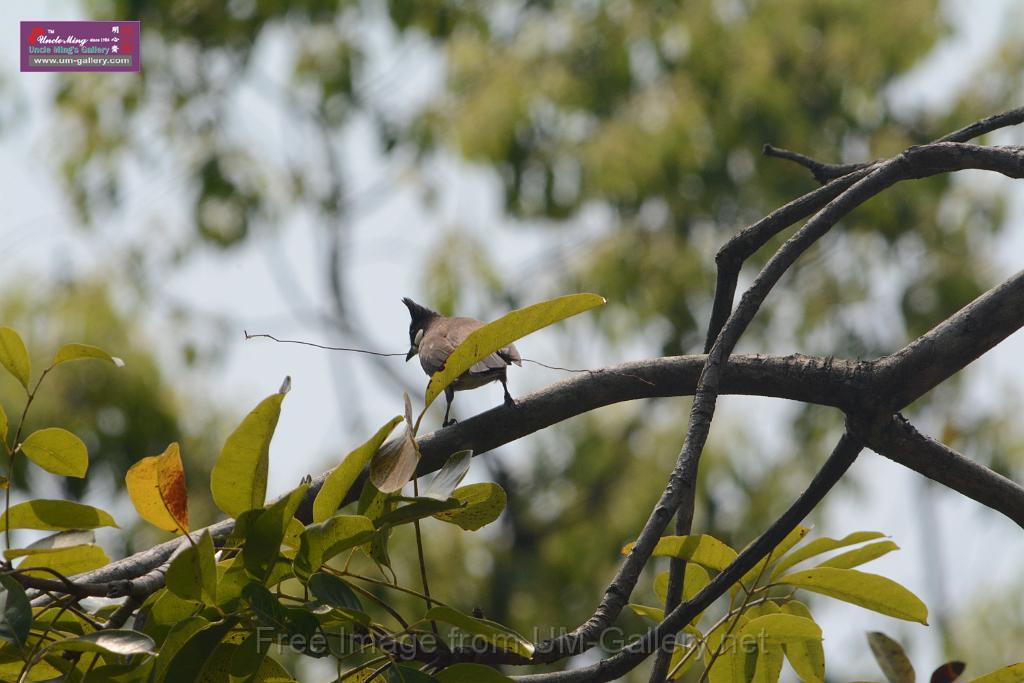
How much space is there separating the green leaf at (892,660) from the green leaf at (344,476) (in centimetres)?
83

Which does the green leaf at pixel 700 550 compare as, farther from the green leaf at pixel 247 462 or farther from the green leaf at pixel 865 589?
the green leaf at pixel 247 462

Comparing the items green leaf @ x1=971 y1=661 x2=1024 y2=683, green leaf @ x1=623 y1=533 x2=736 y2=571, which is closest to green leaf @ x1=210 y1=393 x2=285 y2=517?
green leaf @ x1=623 y1=533 x2=736 y2=571

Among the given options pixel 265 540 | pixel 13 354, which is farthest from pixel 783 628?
pixel 13 354

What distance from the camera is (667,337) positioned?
8.65 meters

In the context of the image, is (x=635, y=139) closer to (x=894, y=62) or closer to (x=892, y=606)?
(x=894, y=62)

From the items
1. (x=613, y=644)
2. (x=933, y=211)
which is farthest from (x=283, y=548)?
(x=933, y=211)

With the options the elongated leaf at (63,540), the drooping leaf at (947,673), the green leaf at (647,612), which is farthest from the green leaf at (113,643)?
the drooping leaf at (947,673)

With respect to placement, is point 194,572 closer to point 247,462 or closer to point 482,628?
point 247,462

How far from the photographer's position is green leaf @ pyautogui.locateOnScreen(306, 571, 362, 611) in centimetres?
106

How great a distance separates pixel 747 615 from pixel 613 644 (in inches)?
8.4

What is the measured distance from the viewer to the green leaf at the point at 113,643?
1021mm

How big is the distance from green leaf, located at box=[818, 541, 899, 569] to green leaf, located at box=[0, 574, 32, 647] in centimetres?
104

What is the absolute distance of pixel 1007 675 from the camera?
1.30m

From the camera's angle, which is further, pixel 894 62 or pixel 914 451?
pixel 894 62
